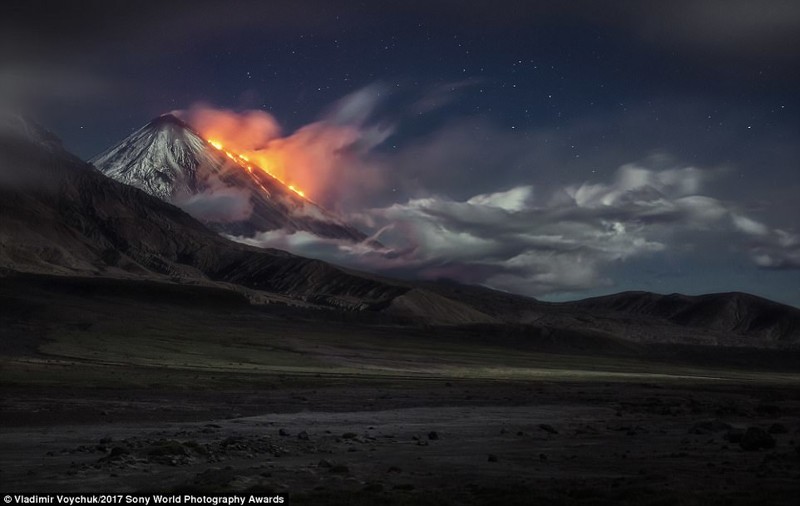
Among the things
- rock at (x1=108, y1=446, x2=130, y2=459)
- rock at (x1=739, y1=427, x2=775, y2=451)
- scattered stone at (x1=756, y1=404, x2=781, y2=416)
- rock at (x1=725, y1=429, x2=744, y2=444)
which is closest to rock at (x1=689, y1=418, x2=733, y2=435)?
rock at (x1=725, y1=429, x2=744, y2=444)

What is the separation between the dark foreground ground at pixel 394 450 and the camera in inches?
866

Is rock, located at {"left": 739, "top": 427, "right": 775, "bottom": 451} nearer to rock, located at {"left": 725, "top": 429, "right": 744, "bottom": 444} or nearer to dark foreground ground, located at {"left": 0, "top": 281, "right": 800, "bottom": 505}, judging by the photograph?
dark foreground ground, located at {"left": 0, "top": 281, "right": 800, "bottom": 505}

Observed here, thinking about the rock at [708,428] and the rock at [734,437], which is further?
the rock at [708,428]

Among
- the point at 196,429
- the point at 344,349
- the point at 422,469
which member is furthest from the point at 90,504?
the point at 344,349

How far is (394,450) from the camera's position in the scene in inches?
1276

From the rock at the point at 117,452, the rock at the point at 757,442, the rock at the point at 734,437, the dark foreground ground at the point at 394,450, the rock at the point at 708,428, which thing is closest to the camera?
the dark foreground ground at the point at 394,450

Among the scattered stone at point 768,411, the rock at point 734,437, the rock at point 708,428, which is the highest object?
the rock at point 734,437

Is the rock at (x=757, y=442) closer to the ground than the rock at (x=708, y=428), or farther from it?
farther from it

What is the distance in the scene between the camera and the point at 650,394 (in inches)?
3157

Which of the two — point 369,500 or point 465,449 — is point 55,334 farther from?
point 369,500

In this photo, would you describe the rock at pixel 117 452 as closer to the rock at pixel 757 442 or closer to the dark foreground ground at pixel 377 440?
the dark foreground ground at pixel 377 440

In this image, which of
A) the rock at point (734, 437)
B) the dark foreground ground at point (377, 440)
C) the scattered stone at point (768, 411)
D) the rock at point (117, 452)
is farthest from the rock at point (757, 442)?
the scattered stone at point (768, 411)

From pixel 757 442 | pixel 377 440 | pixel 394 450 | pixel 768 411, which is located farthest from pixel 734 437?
pixel 768 411

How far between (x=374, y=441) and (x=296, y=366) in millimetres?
83969
